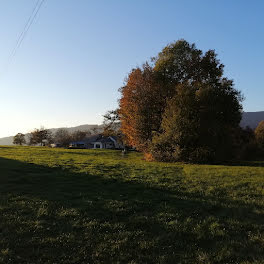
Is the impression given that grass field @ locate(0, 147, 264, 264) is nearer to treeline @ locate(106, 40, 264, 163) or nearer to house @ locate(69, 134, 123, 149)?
treeline @ locate(106, 40, 264, 163)

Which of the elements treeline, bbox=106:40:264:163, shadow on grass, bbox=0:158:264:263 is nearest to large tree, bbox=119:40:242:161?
treeline, bbox=106:40:264:163

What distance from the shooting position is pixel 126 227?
702cm

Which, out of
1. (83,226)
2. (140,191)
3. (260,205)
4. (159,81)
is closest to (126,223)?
(83,226)

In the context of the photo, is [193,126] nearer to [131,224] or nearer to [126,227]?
[131,224]

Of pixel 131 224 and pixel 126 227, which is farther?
pixel 131 224

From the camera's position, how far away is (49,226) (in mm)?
6980

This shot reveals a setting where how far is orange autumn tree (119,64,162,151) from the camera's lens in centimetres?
3297

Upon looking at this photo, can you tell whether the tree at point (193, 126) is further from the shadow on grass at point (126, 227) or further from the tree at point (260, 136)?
the tree at point (260, 136)

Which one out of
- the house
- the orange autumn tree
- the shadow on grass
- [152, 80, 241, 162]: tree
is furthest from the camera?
the house

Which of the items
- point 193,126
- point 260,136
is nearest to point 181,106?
point 193,126

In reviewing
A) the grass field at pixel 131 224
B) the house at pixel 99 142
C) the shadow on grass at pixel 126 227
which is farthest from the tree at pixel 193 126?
the house at pixel 99 142

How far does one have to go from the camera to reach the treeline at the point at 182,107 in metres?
29.0

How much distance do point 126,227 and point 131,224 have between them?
0.27 m

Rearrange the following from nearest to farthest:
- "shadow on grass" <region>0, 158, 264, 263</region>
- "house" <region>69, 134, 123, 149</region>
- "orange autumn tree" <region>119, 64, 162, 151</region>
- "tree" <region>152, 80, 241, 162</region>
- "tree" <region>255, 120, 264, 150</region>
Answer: "shadow on grass" <region>0, 158, 264, 263</region> < "tree" <region>152, 80, 241, 162</region> < "orange autumn tree" <region>119, 64, 162, 151</region> < "tree" <region>255, 120, 264, 150</region> < "house" <region>69, 134, 123, 149</region>
